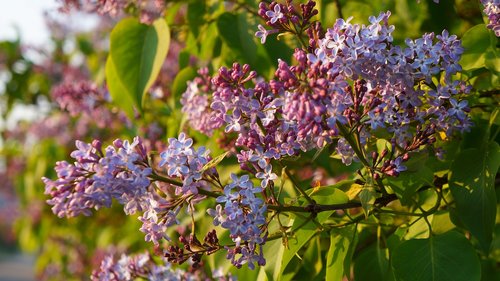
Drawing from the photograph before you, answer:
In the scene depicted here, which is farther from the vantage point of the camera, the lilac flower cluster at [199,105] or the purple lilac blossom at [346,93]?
the lilac flower cluster at [199,105]

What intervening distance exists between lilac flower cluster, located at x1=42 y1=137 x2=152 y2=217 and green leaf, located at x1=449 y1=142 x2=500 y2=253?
620 mm

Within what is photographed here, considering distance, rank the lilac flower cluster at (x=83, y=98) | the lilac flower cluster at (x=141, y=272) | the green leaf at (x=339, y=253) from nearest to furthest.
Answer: the green leaf at (x=339, y=253), the lilac flower cluster at (x=141, y=272), the lilac flower cluster at (x=83, y=98)

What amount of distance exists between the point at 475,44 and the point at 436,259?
0.47 meters

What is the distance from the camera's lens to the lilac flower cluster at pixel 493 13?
1.21 metres

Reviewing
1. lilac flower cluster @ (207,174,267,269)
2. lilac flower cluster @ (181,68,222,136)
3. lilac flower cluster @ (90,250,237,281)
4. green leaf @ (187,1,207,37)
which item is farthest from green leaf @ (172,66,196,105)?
lilac flower cluster @ (207,174,267,269)

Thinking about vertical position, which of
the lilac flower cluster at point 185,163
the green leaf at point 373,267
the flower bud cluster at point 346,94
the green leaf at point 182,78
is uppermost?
the flower bud cluster at point 346,94

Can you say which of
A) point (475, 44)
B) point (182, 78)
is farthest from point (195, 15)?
point (475, 44)

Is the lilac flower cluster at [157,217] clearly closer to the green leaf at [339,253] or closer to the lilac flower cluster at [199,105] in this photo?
the green leaf at [339,253]

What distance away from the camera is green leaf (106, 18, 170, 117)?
1786 mm

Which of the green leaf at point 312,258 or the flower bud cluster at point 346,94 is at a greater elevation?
the flower bud cluster at point 346,94

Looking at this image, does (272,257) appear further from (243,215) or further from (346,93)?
(346,93)

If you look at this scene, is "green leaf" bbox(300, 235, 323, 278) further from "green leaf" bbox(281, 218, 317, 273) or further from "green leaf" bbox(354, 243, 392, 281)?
"green leaf" bbox(281, 218, 317, 273)

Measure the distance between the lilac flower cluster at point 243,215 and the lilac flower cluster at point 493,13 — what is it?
556mm

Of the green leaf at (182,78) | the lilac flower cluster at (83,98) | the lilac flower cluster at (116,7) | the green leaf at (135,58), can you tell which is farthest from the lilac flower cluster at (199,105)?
the lilac flower cluster at (83,98)
